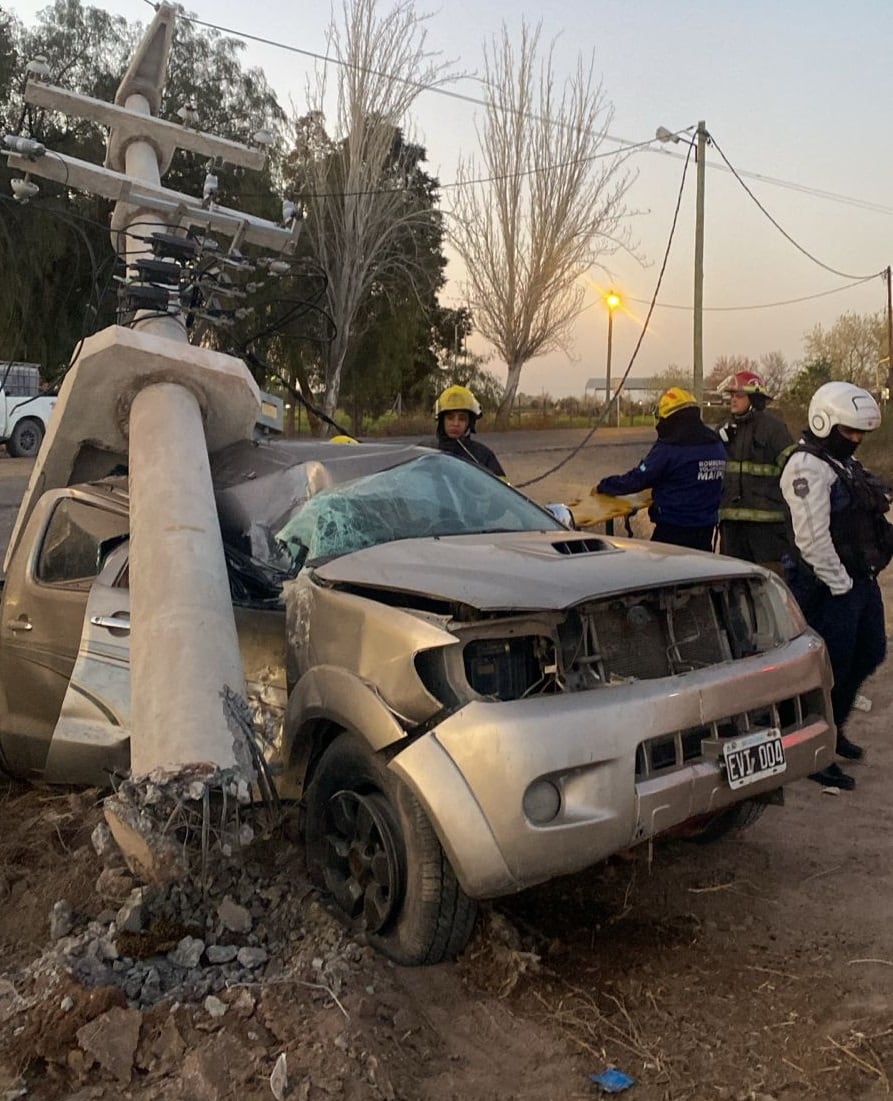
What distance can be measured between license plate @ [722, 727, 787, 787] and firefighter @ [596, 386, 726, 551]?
3554mm

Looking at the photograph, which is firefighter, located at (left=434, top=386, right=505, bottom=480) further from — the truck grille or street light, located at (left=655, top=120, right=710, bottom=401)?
street light, located at (left=655, top=120, right=710, bottom=401)

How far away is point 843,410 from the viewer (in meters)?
4.98

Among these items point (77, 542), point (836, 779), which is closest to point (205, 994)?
point (77, 542)

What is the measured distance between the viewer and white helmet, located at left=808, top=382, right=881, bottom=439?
4.97 m

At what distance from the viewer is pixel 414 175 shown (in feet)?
100

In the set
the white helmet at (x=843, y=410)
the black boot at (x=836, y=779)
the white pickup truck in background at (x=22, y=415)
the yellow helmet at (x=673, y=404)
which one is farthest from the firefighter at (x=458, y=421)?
the white pickup truck in background at (x=22, y=415)

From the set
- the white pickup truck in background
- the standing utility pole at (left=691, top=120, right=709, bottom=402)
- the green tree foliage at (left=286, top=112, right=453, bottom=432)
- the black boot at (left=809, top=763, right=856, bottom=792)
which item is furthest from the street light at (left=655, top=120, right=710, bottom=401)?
the black boot at (left=809, top=763, right=856, bottom=792)

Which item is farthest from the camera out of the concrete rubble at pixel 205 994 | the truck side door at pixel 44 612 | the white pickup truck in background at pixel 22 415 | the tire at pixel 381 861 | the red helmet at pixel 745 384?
the white pickup truck in background at pixel 22 415

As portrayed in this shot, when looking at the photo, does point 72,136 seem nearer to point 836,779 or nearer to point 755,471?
point 755,471

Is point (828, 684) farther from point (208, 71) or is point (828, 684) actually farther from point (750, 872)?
point (208, 71)

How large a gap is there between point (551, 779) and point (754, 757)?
792 mm

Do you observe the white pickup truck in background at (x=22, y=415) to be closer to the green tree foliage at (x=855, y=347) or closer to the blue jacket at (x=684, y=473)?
the blue jacket at (x=684, y=473)

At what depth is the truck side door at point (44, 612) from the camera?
4633 mm

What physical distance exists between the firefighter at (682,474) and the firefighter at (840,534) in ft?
4.80
